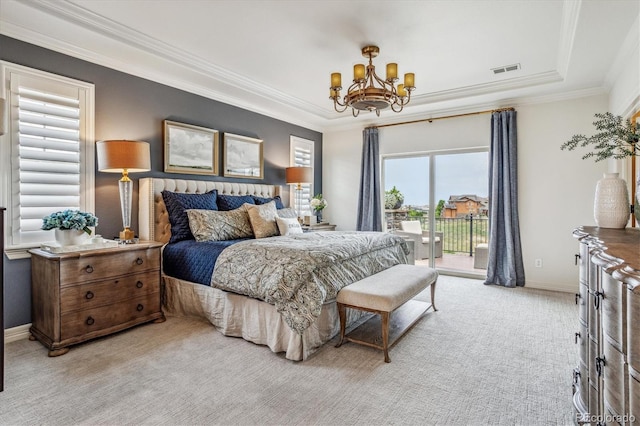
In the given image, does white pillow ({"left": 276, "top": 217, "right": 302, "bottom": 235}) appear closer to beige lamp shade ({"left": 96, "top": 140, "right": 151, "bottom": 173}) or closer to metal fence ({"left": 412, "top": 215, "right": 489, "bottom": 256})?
beige lamp shade ({"left": 96, "top": 140, "right": 151, "bottom": 173})

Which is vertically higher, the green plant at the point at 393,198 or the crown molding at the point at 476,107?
the crown molding at the point at 476,107

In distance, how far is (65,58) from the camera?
3193mm

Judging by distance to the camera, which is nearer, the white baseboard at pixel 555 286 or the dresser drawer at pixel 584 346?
the dresser drawer at pixel 584 346

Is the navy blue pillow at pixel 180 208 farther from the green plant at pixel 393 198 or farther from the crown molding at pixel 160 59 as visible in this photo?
the green plant at pixel 393 198

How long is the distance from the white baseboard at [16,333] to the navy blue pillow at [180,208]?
140 centimetres

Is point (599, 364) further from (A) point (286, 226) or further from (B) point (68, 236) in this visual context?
(B) point (68, 236)

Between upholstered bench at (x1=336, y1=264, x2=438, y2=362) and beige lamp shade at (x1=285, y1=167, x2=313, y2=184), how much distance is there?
251 centimetres

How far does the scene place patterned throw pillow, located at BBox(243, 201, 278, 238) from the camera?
154 inches

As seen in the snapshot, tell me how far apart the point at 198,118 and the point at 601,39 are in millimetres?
4307

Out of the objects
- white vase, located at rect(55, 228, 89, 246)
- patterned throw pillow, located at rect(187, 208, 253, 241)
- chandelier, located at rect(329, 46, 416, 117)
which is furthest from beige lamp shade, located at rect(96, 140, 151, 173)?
chandelier, located at rect(329, 46, 416, 117)

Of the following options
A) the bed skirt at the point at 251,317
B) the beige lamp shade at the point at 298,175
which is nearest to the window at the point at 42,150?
the bed skirt at the point at 251,317

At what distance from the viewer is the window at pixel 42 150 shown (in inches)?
113

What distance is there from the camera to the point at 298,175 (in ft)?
18.1

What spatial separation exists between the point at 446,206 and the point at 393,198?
0.94 metres
